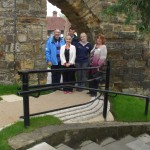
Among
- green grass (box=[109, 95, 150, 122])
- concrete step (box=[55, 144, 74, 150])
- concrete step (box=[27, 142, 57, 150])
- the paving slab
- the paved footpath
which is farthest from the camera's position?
the paving slab

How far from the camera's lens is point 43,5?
8039 mm

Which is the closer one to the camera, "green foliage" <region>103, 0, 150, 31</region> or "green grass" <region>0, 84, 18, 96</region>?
"green foliage" <region>103, 0, 150, 31</region>

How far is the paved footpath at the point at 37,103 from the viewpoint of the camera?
17.4ft

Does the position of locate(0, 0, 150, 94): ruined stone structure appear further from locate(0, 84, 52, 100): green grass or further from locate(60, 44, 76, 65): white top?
locate(60, 44, 76, 65): white top

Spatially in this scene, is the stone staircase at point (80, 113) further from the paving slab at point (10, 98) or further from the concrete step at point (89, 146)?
the paving slab at point (10, 98)

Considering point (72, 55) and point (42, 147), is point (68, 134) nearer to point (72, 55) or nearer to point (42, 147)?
point (42, 147)

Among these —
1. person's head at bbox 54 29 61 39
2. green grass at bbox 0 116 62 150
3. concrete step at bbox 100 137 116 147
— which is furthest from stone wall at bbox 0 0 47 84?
concrete step at bbox 100 137 116 147

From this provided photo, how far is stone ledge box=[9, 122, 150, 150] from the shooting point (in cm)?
402

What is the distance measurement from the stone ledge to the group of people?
2092mm

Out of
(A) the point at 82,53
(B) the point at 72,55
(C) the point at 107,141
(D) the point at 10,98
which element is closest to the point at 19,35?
(B) the point at 72,55

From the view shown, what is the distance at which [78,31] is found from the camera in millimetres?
9336

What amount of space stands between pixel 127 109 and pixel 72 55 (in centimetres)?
174

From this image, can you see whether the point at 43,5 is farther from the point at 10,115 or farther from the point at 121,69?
the point at 10,115

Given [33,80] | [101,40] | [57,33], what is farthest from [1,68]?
[101,40]
